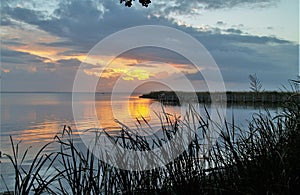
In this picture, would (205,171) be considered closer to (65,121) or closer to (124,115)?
(124,115)

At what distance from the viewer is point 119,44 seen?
11.7ft

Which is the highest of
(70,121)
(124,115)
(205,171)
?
(205,171)

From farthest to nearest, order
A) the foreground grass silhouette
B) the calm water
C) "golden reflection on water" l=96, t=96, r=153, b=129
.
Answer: the calm water, "golden reflection on water" l=96, t=96, r=153, b=129, the foreground grass silhouette

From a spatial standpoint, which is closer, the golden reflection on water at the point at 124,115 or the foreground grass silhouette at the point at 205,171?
the foreground grass silhouette at the point at 205,171

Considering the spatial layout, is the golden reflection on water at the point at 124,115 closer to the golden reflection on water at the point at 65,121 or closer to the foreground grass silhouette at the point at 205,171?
the golden reflection on water at the point at 65,121

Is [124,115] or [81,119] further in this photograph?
[81,119]

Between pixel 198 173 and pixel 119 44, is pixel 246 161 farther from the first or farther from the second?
pixel 119 44

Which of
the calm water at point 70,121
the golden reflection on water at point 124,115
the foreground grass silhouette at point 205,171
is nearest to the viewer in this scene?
the foreground grass silhouette at point 205,171

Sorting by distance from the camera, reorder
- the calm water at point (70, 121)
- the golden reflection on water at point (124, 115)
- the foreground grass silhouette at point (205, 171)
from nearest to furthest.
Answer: the foreground grass silhouette at point (205, 171), the golden reflection on water at point (124, 115), the calm water at point (70, 121)

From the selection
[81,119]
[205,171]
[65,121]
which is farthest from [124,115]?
[65,121]

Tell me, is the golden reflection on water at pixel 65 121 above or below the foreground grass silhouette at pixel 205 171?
below

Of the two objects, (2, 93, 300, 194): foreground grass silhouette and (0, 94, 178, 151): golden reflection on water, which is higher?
(2, 93, 300, 194): foreground grass silhouette

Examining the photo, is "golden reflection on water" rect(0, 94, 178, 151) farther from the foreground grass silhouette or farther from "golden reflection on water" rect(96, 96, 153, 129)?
the foreground grass silhouette

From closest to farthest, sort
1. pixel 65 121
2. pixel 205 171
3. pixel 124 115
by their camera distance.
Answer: pixel 205 171 → pixel 124 115 → pixel 65 121
